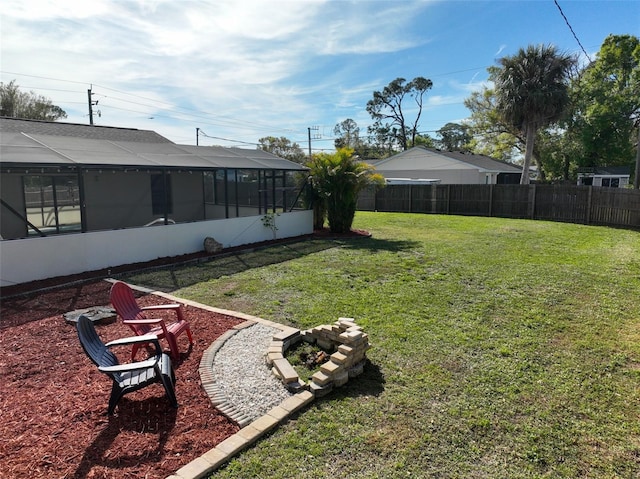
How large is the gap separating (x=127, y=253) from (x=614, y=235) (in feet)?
49.6

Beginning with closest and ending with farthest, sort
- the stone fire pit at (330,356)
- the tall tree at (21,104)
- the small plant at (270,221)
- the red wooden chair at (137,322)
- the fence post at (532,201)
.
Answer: the stone fire pit at (330,356)
the red wooden chair at (137,322)
the small plant at (270,221)
the fence post at (532,201)
the tall tree at (21,104)

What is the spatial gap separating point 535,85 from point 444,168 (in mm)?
8438

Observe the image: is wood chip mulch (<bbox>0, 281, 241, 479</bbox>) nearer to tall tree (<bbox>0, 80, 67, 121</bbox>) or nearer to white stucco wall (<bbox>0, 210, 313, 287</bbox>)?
white stucco wall (<bbox>0, 210, 313, 287</bbox>)

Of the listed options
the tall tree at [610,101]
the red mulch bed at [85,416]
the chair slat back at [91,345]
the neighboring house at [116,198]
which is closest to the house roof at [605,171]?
the tall tree at [610,101]

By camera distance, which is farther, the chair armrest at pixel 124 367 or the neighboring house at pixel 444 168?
the neighboring house at pixel 444 168

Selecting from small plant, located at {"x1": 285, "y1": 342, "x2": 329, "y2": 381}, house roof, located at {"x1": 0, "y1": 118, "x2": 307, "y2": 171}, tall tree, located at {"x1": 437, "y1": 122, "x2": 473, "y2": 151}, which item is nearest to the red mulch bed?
small plant, located at {"x1": 285, "y1": 342, "x2": 329, "y2": 381}

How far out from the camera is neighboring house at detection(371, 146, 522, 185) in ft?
88.2

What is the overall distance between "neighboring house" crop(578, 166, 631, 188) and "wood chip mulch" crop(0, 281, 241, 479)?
3296 centimetres

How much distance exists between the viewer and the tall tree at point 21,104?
30.8 m

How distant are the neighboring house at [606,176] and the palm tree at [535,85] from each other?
1159 cm

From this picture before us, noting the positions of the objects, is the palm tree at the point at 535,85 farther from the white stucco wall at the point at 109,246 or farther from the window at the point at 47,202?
the window at the point at 47,202

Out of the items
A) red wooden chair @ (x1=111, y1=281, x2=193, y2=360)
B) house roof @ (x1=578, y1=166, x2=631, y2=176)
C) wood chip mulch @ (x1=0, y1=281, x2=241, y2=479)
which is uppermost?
house roof @ (x1=578, y1=166, x2=631, y2=176)

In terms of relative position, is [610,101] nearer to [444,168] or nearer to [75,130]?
[444,168]

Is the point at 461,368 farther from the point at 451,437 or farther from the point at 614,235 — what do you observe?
the point at 614,235
